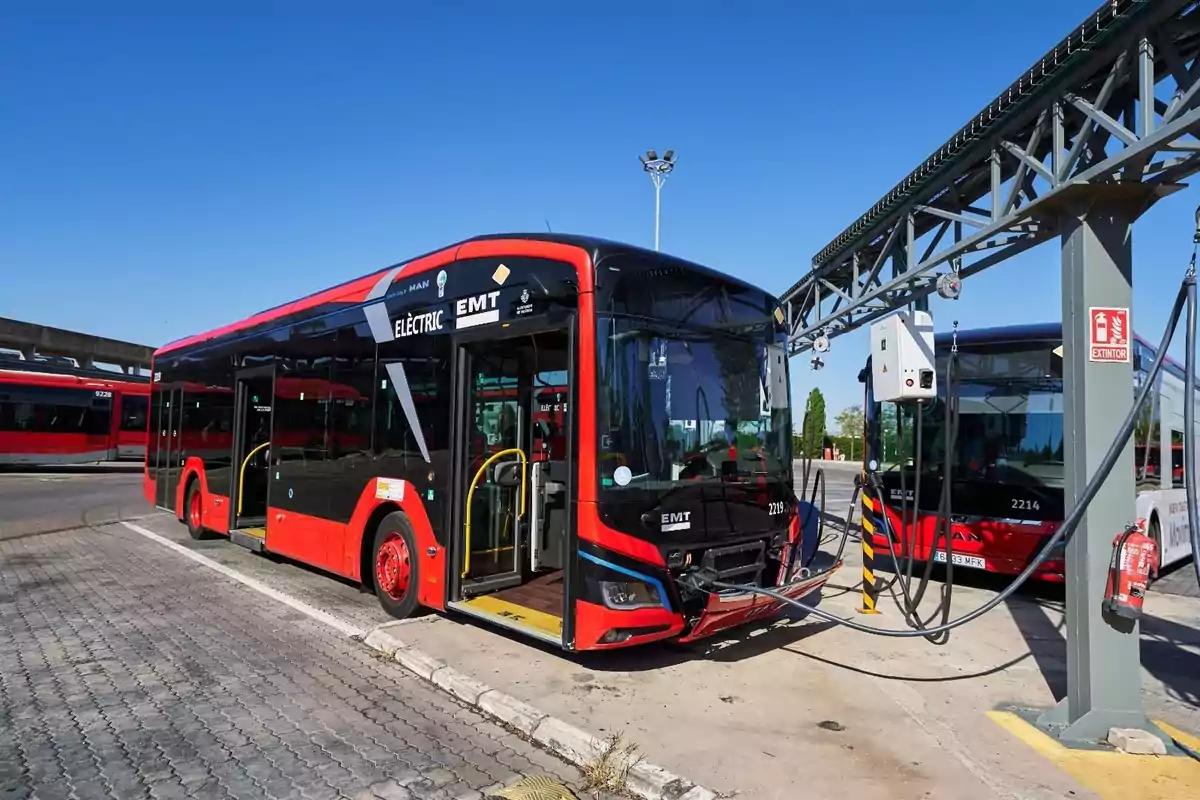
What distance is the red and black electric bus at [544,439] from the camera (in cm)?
512

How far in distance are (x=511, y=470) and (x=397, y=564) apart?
145cm

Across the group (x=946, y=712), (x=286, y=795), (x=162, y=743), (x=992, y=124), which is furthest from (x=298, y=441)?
(x=992, y=124)

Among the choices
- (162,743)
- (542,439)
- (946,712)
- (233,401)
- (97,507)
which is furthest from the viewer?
(97,507)

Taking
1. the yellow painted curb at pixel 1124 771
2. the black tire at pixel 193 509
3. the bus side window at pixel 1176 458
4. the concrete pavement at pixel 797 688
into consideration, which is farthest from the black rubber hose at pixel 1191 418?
the black tire at pixel 193 509

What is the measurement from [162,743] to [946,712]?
488 centimetres

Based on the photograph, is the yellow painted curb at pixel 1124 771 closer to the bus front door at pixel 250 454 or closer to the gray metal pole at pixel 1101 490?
the gray metal pole at pixel 1101 490

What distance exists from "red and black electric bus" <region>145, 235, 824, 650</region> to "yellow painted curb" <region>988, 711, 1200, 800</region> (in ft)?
6.53

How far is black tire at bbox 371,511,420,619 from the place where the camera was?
6754 millimetres

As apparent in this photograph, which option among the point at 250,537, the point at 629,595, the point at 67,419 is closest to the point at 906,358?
the point at 629,595

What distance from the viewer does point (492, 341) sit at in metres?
6.32

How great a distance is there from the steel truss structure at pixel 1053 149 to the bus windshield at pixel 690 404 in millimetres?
2140

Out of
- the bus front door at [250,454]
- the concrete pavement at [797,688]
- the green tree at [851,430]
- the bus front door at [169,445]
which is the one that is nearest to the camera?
the concrete pavement at [797,688]

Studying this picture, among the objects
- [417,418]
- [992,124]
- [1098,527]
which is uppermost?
[992,124]

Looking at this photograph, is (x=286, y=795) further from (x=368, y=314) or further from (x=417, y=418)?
(x=368, y=314)
